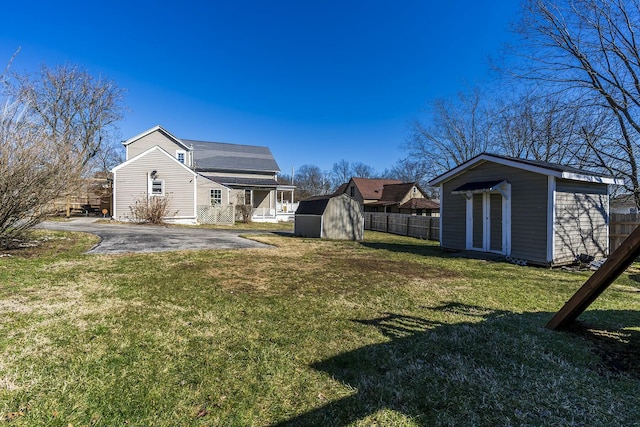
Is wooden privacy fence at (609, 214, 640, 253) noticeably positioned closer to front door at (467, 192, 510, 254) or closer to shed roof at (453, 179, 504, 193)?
front door at (467, 192, 510, 254)

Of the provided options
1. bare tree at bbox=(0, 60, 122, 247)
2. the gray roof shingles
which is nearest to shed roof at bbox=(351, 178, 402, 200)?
the gray roof shingles

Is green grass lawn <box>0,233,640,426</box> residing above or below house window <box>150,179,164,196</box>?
below

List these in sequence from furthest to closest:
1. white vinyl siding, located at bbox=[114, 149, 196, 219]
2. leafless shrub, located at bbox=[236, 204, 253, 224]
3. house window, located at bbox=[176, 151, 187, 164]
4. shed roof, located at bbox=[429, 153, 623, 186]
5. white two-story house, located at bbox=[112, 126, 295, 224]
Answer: house window, located at bbox=[176, 151, 187, 164], leafless shrub, located at bbox=[236, 204, 253, 224], white two-story house, located at bbox=[112, 126, 295, 224], white vinyl siding, located at bbox=[114, 149, 196, 219], shed roof, located at bbox=[429, 153, 623, 186]

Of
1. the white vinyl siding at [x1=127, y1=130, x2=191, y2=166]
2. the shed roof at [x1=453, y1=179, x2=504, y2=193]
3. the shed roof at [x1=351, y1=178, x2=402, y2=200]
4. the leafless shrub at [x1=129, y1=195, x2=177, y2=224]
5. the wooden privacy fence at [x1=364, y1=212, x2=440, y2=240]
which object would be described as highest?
the white vinyl siding at [x1=127, y1=130, x2=191, y2=166]

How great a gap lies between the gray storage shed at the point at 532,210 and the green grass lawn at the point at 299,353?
3.52 metres

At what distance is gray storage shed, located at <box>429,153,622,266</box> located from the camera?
30.1 feet

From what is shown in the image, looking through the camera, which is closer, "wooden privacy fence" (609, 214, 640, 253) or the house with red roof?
"wooden privacy fence" (609, 214, 640, 253)

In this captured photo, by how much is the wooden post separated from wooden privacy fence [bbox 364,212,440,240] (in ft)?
45.7

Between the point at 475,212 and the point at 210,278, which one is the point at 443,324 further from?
the point at 475,212

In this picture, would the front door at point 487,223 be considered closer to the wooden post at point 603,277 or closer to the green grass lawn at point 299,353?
the green grass lawn at point 299,353

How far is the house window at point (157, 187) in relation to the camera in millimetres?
20016

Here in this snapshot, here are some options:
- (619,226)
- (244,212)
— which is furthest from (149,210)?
(619,226)

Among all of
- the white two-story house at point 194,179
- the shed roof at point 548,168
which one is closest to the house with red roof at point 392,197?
the white two-story house at point 194,179

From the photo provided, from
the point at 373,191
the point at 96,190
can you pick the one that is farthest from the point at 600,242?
the point at 96,190
